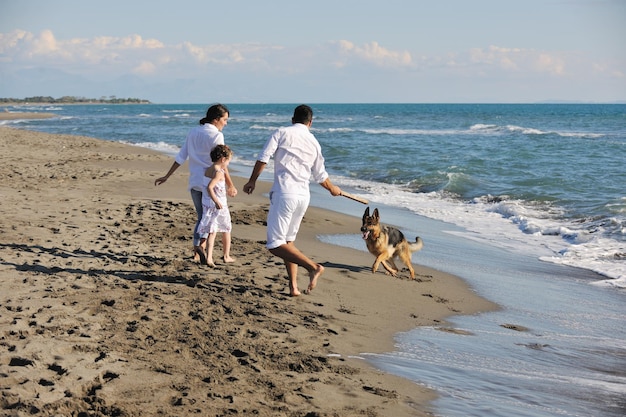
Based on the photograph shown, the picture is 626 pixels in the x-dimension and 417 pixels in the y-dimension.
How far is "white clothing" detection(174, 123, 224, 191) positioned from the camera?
7168mm

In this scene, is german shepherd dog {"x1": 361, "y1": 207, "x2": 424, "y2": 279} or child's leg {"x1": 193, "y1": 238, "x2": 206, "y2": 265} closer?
child's leg {"x1": 193, "y1": 238, "x2": 206, "y2": 265}

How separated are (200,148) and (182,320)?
2297 mm

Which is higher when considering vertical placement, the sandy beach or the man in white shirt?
the man in white shirt

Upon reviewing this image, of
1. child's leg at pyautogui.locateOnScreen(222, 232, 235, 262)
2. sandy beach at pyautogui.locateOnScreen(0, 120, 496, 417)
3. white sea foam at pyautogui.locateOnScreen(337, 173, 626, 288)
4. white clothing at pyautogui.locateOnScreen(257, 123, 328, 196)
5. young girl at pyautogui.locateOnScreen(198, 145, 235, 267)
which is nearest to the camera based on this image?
sandy beach at pyautogui.locateOnScreen(0, 120, 496, 417)

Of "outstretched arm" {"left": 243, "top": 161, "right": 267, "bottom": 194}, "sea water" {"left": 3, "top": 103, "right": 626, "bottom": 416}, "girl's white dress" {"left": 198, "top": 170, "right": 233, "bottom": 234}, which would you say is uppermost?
"outstretched arm" {"left": 243, "top": 161, "right": 267, "bottom": 194}

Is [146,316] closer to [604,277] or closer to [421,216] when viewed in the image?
[604,277]

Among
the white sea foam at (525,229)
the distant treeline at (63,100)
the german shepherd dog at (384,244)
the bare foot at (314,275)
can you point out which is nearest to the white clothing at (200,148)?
the bare foot at (314,275)

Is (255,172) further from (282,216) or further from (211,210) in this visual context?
(211,210)

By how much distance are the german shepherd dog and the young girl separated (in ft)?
5.28

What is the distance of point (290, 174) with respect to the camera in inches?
246

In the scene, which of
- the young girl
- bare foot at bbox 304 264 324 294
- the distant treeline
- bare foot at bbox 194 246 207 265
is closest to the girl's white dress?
the young girl

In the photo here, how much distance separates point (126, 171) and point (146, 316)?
11807mm

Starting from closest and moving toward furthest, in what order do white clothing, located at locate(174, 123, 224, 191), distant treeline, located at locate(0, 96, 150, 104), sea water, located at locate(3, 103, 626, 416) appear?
sea water, located at locate(3, 103, 626, 416), white clothing, located at locate(174, 123, 224, 191), distant treeline, located at locate(0, 96, 150, 104)

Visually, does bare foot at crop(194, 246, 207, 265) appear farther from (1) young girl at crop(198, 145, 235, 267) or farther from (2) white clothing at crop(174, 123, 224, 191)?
(2) white clothing at crop(174, 123, 224, 191)
